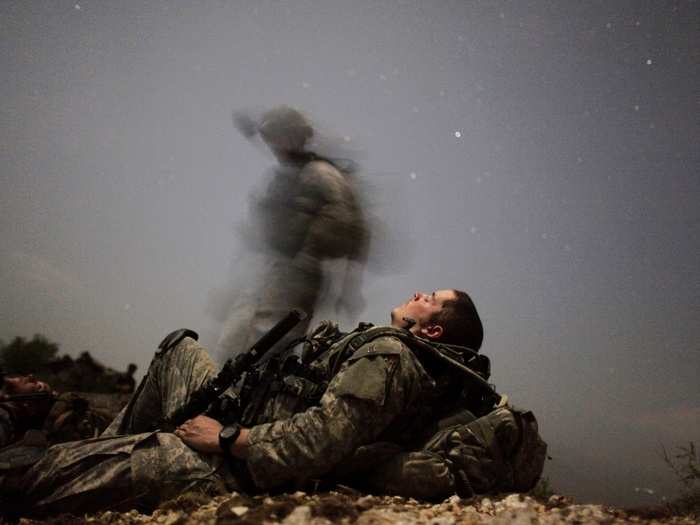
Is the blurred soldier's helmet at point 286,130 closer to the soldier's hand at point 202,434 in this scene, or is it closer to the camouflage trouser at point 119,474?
the soldier's hand at point 202,434

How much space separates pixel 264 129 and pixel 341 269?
2.41 m

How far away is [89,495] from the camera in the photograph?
84.5 inches

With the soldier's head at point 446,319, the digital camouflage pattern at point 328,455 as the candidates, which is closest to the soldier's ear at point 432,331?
the soldier's head at point 446,319

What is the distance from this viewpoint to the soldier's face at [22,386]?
3457 mm

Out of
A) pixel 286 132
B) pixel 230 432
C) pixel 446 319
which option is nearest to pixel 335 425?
pixel 230 432

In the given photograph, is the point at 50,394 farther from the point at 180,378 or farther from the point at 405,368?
the point at 405,368

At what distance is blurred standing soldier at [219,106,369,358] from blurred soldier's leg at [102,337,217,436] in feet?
7.55

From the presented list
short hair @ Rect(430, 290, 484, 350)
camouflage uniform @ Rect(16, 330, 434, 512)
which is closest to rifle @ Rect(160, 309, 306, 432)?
camouflage uniform @ Rect(16, 330, 434, 512)

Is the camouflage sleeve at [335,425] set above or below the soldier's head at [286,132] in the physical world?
below

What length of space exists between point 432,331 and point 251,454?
1.53 meters

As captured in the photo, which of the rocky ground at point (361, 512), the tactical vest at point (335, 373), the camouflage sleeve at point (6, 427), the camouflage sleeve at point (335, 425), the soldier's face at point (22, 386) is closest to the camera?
the rocky ground at point (361, 512)

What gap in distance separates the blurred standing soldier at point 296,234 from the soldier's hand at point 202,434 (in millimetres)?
3161

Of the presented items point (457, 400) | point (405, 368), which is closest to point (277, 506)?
point (405, 368)

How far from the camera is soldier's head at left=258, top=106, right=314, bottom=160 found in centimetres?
616
